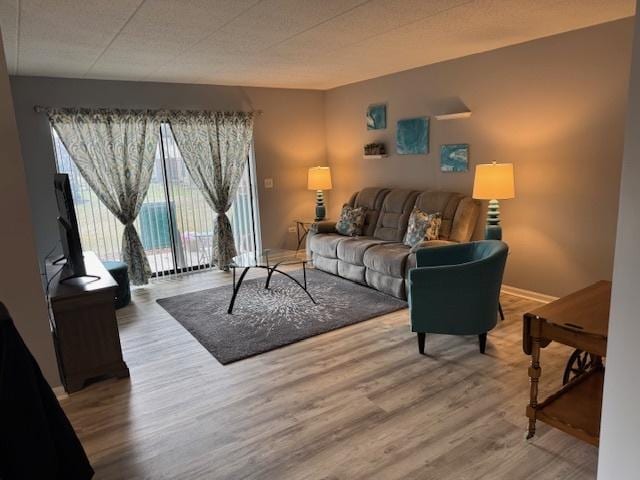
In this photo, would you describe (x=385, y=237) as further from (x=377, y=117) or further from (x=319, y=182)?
(x=377, y=117)

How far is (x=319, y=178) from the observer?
618cm

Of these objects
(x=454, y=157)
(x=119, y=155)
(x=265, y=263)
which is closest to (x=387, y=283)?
(x=265, y=263)

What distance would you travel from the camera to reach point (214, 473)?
2107mm

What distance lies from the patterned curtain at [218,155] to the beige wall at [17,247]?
2968mm

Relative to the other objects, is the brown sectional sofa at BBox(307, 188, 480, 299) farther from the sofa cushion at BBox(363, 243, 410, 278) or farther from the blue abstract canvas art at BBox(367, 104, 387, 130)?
the blue abstract canvas art at BBox(367, 104, 387, 130)

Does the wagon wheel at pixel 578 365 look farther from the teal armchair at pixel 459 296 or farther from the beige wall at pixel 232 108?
the beige wall at pixel 232 108

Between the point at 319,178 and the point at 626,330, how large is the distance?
512 centimetres

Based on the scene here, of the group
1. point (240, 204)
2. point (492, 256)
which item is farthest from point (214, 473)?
point (240, 204)

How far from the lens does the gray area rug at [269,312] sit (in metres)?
3.55

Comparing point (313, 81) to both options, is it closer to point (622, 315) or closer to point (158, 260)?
point (158, 260)

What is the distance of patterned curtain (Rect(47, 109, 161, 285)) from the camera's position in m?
4.77

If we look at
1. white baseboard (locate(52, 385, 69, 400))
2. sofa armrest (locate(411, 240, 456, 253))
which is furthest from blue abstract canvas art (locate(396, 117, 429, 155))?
white baseboard (locate(52, 385, 69, 400))

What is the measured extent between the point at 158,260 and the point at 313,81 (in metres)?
3.08

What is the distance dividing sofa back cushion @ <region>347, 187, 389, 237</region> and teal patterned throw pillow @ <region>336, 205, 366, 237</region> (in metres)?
0.07
